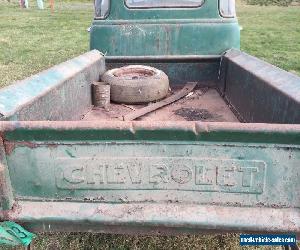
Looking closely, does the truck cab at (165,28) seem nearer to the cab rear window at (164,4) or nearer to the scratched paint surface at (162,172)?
the cab rear window at (164,4)

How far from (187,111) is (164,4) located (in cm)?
99

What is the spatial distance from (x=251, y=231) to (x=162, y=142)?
49cm

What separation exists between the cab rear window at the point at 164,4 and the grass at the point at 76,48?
6.39 feet

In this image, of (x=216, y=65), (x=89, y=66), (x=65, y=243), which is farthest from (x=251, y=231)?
(x=216, y=65)

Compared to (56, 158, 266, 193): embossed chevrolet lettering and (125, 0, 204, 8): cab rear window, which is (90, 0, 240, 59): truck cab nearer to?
(125, 0, 204, 8): cab rear window

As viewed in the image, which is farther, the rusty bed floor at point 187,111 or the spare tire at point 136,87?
the spare tire at point 136,87

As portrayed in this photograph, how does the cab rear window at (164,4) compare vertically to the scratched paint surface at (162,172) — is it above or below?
above

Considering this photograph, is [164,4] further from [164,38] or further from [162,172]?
[162,172]

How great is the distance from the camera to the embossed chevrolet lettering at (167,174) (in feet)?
5.23

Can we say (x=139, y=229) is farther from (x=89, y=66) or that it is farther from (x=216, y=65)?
(x=216, y=65)

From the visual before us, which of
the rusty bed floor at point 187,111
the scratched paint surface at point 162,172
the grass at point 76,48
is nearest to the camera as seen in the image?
the scratched paint surface at point 162,172

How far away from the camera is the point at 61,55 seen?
336 inches

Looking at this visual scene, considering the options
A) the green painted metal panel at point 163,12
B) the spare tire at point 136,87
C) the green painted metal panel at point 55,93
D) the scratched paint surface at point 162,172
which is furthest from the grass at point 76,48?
the green painted metal panel at point 163,12

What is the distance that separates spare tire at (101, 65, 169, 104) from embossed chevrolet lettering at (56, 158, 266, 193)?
160 centimetres
